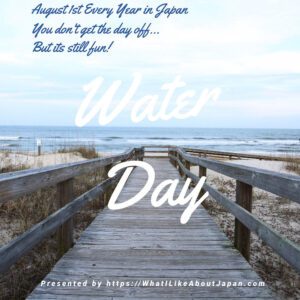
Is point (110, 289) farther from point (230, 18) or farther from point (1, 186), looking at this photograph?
point (230, 18)

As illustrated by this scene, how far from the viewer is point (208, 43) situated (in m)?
19.5

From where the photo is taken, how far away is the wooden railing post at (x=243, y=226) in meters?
3.62

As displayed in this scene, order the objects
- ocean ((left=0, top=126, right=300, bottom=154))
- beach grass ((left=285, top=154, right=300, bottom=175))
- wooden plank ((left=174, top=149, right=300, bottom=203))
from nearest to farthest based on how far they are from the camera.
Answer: wooden plank ((left=174, top=149, right=300, bottom=203))
beach grass ((left=285, top=154, right=300, bottom=175))
ocean ((left=0, top=126, right=300, bottom=154))

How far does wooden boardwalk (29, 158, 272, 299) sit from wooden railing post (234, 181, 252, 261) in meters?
0.09

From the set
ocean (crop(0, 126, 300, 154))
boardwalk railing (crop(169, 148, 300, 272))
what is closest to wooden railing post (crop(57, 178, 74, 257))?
boardwalk railing (crop(169, 148, 300, 272))

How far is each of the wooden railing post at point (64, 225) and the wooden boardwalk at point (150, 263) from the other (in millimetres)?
88

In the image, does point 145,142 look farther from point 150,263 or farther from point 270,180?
point 270,180

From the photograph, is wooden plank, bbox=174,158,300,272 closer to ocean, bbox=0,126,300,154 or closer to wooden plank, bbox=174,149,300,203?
wooden plank, bbox=174,149,300,203

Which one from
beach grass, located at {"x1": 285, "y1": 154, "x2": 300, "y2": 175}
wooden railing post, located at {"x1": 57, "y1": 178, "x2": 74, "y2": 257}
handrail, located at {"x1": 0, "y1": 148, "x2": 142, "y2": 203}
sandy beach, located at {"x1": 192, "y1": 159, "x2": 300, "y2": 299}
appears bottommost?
sandy beach, located at {"x1": 192, "y1": 159, "x2": 300, "y2": 299}

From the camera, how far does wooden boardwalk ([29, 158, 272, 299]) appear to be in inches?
115

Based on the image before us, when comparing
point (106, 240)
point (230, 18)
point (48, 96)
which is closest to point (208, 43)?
point (230, 18)

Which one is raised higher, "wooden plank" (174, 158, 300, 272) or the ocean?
"wooden plank" (174, 158, 300, 272)

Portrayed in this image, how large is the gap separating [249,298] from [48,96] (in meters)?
119

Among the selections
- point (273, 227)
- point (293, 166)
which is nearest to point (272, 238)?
point (273, 227)
